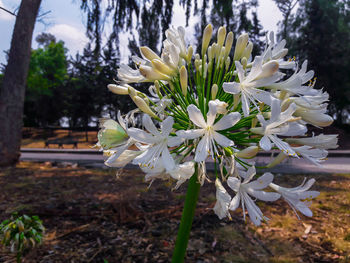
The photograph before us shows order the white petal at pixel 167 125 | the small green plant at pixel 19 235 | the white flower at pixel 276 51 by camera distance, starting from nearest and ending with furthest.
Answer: the white petal at pixel 167 125
the white flower at pixel 276 51
the small green plant at pixel 19 235

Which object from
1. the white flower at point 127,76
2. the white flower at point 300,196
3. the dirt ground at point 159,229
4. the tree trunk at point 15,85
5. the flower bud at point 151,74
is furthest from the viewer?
the tree trunk at point 15,85

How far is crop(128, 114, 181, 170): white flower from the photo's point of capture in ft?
4.09

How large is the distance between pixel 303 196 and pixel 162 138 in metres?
0.83

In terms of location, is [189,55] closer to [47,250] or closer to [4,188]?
[47,250]

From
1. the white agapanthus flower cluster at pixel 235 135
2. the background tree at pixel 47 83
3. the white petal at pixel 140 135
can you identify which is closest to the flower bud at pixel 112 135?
the white agapanthus flower cluster at pixel 235 135

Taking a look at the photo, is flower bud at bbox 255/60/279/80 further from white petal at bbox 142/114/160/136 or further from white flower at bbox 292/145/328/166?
white petal at bbox 142/114/160/136

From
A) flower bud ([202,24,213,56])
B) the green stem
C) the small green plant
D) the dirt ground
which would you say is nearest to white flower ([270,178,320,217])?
the green stem

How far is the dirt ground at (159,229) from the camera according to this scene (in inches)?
114

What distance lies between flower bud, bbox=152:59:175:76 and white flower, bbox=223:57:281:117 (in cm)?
45

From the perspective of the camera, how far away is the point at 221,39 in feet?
5.81

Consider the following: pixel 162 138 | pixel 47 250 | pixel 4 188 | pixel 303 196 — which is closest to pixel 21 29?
pixel 4 188

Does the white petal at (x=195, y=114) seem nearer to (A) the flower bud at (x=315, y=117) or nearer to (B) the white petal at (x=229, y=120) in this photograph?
(B) the white petal at (x=229, y=120)

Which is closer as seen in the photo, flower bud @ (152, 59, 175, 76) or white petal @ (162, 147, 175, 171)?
white petal @ (162, 147, 175, 171)

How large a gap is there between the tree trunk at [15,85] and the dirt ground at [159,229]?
13.3ft
